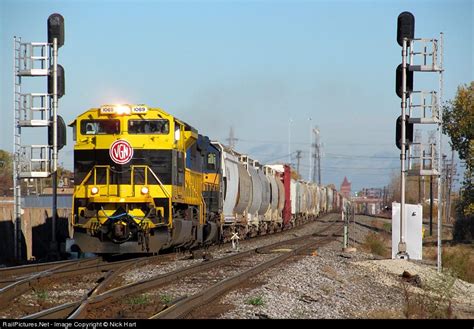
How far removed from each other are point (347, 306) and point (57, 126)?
1280 centimetres

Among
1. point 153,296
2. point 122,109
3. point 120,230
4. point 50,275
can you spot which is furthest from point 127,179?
point 153,296

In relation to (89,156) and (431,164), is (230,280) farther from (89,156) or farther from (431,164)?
(431,164)

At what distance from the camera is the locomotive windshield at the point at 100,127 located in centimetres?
1811

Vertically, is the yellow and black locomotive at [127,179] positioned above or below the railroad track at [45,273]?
above

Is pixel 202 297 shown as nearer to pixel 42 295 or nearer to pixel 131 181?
pixel 42 295

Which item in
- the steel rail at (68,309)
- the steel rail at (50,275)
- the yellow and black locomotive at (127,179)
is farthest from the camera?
the yellow and black locomotive at (127,179)

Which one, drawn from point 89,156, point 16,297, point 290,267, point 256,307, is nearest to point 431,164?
point 290,267

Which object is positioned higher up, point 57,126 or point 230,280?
point 57,126

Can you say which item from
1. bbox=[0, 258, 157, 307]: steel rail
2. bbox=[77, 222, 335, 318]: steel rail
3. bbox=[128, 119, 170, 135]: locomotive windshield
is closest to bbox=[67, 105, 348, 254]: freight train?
bbox=[128, 119, 170, 135]: locomotive windshield

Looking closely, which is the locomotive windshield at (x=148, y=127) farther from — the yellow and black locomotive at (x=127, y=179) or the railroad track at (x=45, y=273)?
the railroad track at (x=45, y=273)

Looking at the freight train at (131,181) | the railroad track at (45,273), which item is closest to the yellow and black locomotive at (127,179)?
the freight train at (131,181)

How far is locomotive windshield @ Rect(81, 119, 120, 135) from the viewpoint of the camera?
713 inches

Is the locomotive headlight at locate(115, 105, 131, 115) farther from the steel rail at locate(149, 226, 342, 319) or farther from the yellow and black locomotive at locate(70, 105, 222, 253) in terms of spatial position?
the steel rail at locate(149, 226, 342, 319)
